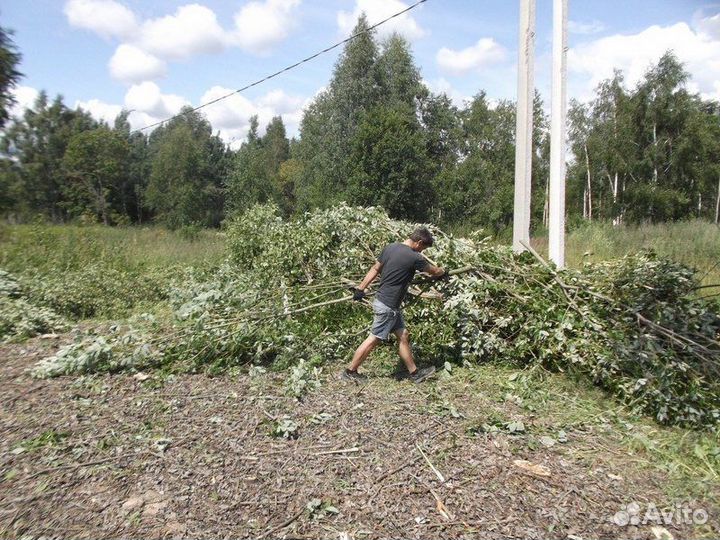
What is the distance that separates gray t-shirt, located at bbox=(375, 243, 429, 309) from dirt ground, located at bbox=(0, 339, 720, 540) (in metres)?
0.95

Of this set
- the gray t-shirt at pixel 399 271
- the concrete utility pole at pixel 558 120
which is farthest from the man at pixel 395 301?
the concrete utility pole at pixel 558 120

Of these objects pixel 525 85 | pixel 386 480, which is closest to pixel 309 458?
pixel 386 480

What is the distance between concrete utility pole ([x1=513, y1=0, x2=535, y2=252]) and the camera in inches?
251

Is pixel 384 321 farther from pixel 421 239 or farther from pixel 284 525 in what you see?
A: pixel 284 525

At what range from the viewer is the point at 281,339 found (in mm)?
5477

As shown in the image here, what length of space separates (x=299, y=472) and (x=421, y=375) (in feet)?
6.43

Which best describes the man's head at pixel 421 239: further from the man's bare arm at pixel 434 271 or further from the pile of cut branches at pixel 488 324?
the pile of cut branches at pixel 488 324

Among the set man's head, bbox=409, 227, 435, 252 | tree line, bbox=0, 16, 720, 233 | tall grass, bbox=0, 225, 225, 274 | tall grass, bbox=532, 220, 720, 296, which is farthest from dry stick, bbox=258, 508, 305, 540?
tree line, bbox=0, 16, 720, 233

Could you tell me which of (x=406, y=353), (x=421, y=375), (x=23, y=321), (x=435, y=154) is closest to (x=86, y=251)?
(x=23, y=321)

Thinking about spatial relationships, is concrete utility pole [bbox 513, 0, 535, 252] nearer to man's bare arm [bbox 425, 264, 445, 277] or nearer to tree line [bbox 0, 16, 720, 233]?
man's bare arm [bbox 425, 264, 445, 277]

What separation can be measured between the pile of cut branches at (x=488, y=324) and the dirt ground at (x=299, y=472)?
2.78ft

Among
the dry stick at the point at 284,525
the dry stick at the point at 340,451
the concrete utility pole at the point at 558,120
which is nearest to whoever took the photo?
the dry stick at the point at 284,525

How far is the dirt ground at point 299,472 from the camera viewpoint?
2.79 metres

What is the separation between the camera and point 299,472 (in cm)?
329
